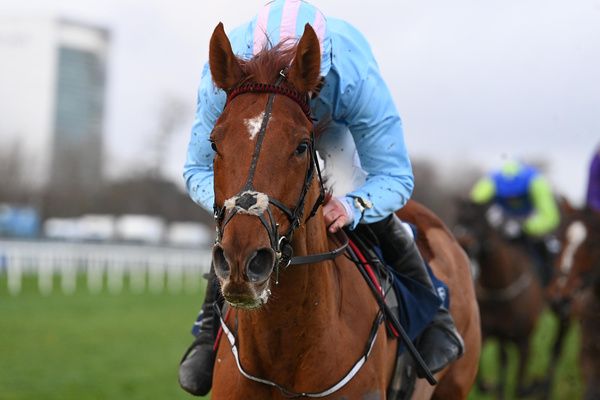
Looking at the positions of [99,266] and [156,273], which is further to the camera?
[156,273]

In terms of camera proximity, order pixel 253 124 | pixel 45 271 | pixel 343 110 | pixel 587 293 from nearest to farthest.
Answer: pixel 253 124, pixel 343 110, pixel 587 293, pixel 45 271

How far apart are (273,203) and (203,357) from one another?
1360 mm

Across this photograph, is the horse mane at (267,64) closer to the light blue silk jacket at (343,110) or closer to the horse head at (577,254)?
the light blue silk jacket at (343,110)

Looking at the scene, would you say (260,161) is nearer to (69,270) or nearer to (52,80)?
(69,270)

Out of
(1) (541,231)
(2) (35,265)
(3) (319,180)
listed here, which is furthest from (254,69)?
(2) (35,265)

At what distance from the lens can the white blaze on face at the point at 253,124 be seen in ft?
9.57

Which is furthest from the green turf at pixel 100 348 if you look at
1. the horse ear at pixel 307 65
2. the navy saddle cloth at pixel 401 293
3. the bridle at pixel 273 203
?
the horse ear at pixel 307 65

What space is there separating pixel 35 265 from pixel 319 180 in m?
16.8

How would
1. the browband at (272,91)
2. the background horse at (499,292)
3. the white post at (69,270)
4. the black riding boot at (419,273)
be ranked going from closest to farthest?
the browband at (272,91) → the black riding boot at (419,273) → the background horse at (499,292) → the white post at (69,270)

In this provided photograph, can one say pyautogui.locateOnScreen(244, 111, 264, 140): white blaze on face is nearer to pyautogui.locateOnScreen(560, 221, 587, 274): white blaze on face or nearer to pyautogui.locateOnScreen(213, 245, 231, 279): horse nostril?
pyautogui.locateOnScreen(213, 245, 231, 279): horse nostril

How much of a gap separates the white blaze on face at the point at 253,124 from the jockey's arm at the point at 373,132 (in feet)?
2.46

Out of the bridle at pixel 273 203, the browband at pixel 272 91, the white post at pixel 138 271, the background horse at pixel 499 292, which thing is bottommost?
the white post at pixel 138 271

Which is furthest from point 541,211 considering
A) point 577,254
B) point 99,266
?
point 99,266

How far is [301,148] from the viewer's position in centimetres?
299
